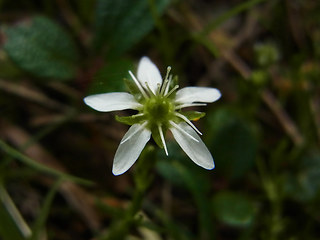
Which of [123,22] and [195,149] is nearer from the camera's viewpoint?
[195,149]

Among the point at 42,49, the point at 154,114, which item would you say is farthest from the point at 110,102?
the point at 42,49

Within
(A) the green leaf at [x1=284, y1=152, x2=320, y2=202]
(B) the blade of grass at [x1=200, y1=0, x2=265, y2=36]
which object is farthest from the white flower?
(A) the green leaf at [x1=284, y1=152, x2=320, y2=202]

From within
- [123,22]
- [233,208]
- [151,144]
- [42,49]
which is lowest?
[233,208]

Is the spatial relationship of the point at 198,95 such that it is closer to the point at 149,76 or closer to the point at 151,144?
the point at 149,76

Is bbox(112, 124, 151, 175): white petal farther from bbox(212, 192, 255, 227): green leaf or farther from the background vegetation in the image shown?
bbox(212, 192, 255, 227): green leaf

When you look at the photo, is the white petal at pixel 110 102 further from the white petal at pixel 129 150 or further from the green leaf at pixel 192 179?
the green leaf at pixel 192 179

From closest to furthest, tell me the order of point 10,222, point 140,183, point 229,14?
point 140,183, point 10,222, point 229,14

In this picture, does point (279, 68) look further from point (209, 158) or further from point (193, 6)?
point (209, 158)

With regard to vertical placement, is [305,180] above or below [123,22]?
below

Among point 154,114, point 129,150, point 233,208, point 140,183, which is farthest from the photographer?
point 233,208
